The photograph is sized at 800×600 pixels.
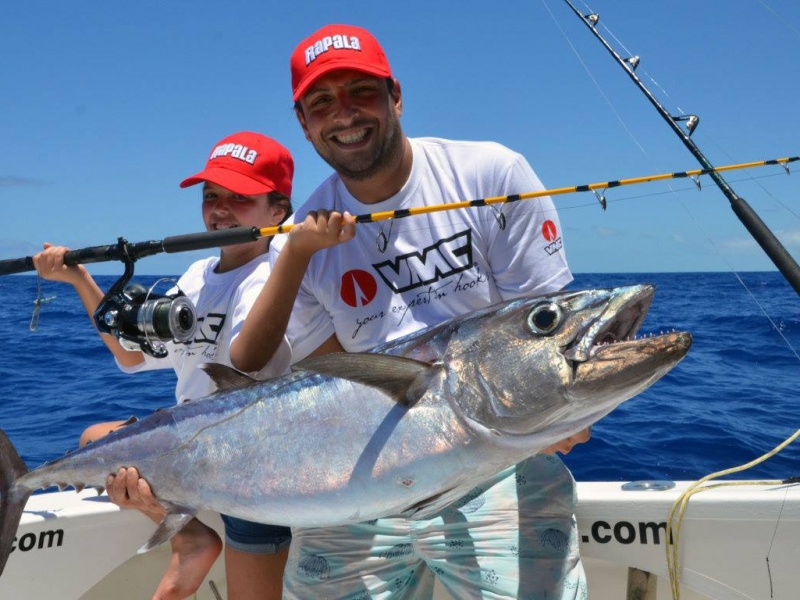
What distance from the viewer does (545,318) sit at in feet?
5.55

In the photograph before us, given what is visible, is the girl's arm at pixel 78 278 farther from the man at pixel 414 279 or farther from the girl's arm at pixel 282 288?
the man at pixel 414 279

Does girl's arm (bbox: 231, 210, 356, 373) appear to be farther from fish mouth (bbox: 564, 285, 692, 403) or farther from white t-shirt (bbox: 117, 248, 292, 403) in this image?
fish mouth (bbox: 564, 285, 692, 403)

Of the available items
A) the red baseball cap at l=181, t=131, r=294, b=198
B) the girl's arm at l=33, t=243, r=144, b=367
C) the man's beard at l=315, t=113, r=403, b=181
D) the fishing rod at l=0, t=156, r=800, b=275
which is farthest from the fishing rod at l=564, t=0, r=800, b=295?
the girl's arm at l=33, t=243, r=144, b=367

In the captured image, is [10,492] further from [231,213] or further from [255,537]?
[231,213]

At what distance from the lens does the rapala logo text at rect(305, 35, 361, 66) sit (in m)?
2.54

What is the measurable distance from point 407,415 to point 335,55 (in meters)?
1.41

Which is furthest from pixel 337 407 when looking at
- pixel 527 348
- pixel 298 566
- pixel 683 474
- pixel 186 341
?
pixel 683 474

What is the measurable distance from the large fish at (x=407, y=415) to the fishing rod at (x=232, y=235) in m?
0.67

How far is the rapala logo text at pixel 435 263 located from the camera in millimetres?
2594

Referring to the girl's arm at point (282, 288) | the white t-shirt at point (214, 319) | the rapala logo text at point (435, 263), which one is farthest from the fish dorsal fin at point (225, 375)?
the rapala logo text at point (435, 263)

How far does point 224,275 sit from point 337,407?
4.97 feet

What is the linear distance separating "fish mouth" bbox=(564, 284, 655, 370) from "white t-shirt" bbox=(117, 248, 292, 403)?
5.45 feet

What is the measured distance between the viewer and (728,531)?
2613 millimetres

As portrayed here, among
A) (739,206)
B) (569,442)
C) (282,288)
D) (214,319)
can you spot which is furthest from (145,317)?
(739,206)
